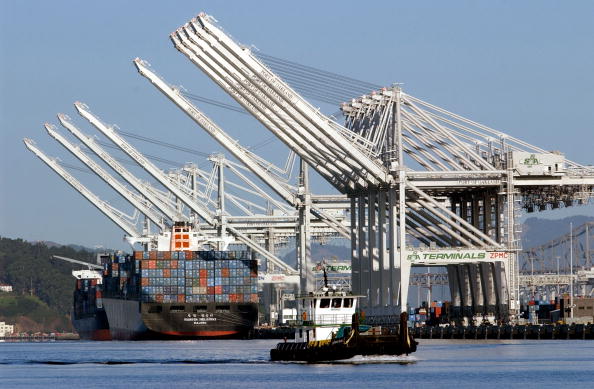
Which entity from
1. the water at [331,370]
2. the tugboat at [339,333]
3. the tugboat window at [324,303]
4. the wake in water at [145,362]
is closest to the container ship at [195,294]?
the water at [331,370]

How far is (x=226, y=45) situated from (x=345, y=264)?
1727 inches

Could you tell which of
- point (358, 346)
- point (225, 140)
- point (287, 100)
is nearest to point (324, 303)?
point (358, 346)

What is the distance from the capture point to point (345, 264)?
13412 cm

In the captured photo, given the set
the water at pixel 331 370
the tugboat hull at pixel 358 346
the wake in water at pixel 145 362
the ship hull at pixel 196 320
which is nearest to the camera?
the water at pixel 331 370

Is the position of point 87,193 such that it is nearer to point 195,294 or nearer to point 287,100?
point 195,294

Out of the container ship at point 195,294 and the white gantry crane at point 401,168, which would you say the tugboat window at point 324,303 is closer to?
the white gantry crane at point 401,168

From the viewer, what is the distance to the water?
5922 cm

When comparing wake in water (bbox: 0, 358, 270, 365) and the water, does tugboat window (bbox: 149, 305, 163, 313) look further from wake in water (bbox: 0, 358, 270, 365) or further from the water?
wake in water (bbox: 0, 358, 270, 365)

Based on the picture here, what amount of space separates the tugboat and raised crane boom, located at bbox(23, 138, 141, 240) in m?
77.8

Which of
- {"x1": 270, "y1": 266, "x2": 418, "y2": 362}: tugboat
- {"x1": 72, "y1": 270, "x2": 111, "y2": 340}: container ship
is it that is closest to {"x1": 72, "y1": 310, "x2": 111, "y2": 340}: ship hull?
{"x1": 72, "y1": 270, "x2": 111, "y2": 340}: container ship

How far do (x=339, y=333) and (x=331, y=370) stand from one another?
2.83m

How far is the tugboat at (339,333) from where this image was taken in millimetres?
66250

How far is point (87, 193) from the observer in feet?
471

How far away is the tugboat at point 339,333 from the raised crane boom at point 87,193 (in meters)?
77.8
